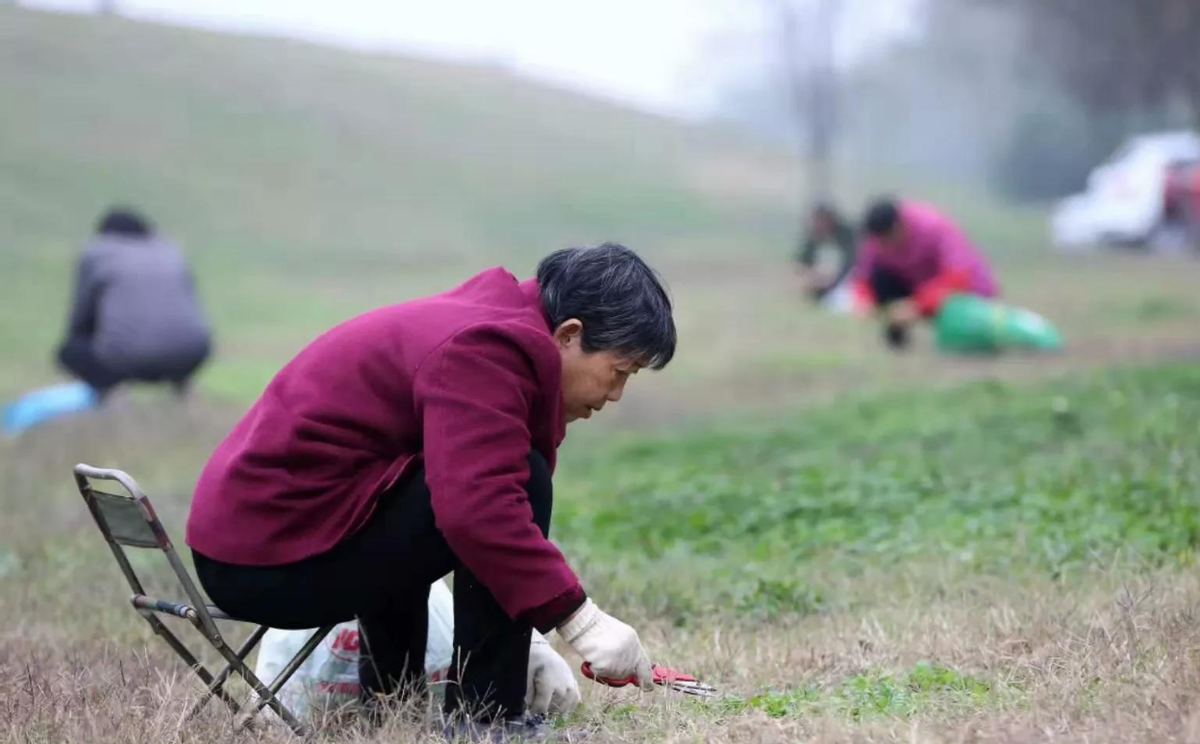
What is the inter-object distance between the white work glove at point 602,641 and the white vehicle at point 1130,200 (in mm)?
25525

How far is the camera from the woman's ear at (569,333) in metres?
3.33

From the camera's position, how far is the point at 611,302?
10.9ft

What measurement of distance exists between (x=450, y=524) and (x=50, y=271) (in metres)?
21.5

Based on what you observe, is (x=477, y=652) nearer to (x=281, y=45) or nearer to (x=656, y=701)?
(x=656, y=701)

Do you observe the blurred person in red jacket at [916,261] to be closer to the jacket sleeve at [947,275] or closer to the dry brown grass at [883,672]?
the jacket sleeve at [947,275]

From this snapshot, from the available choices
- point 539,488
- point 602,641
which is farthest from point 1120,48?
point 602,641

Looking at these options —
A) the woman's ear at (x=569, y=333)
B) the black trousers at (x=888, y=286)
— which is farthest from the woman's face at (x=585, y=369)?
the black trousers at (x=888, y=286)

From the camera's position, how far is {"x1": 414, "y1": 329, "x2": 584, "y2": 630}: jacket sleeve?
3.10 meters

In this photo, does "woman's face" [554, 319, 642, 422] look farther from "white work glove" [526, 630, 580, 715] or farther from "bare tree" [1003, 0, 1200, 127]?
"bare tree" [1003, 0, 1200, 127]

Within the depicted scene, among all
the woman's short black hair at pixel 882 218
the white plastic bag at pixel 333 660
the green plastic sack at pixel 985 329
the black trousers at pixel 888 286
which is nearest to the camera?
the white plastic bag at pixel 333 660

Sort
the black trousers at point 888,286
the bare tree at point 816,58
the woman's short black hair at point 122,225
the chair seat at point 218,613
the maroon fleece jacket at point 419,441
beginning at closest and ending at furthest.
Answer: the maroon fleece jacket at point 419,441
the chair seat at point 218,613
the woman's short black hair at point 122,225
the black trousers at point 888,286
the bare tree at point 816,58

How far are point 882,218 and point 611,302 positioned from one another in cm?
925

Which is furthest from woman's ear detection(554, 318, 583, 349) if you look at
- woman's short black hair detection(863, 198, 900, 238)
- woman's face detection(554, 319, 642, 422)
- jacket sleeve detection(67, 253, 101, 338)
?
woman's short black hair detection(863, 198, 900, 238)

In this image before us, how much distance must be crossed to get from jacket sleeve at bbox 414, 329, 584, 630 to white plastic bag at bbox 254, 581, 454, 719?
82 centimetres
